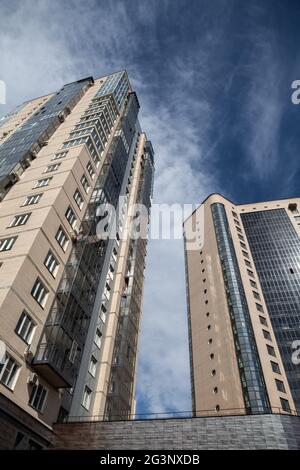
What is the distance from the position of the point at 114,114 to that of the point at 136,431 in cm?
3997

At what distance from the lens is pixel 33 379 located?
1950cm

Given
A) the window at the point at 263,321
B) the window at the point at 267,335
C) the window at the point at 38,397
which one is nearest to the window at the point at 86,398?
the window at the point at 38,397

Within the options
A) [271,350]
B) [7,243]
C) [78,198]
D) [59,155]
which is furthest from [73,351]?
[271,350]

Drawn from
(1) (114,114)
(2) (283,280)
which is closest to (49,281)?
(1) (114,114)

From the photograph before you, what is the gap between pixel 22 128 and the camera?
42.8m

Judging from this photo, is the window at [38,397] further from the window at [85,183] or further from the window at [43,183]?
the window at [85,183]

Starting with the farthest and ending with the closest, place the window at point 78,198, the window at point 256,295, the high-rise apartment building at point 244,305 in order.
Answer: the window at point 256,295, the high-rise apartment building at point 244,305, the window at point 78,198

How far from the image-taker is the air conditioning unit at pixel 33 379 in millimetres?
19159

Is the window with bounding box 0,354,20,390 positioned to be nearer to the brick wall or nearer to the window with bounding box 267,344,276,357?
the brick wall

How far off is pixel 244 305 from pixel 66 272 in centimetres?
4709

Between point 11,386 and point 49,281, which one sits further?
point 49,281

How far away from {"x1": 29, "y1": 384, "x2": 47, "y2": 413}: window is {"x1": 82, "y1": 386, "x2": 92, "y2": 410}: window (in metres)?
6.21

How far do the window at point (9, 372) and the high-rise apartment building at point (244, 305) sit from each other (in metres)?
33.6
